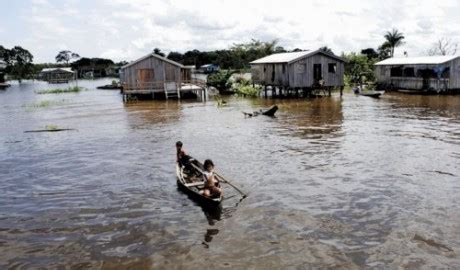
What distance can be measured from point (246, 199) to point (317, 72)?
1272 inches

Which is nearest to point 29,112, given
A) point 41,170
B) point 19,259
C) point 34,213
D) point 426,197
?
point 41,170

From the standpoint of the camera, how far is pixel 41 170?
19312 mm

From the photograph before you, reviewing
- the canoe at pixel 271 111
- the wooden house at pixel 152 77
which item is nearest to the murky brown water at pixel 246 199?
the canoe at pixel 271 111

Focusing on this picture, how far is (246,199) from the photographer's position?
1466 cm

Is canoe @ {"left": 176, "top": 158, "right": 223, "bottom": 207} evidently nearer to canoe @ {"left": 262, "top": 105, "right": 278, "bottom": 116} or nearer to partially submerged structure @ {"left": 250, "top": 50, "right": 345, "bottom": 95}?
canoe @ {"left": 262, "top": 105, "right": 278, "bottom": 116}

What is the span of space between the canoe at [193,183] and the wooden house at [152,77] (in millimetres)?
31565

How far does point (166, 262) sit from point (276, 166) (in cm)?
898

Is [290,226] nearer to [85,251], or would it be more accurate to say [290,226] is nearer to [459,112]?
[85,251]

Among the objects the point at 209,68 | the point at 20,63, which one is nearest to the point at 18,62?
the point at 20,63

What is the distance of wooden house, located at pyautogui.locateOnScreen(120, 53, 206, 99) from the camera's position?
47781 mm

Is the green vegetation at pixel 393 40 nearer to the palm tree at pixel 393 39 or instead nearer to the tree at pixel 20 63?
the palm tree at pixel 393 39

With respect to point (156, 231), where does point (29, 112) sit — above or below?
above

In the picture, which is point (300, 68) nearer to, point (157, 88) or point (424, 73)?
point (424, 73)

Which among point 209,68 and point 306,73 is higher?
point 209,68
